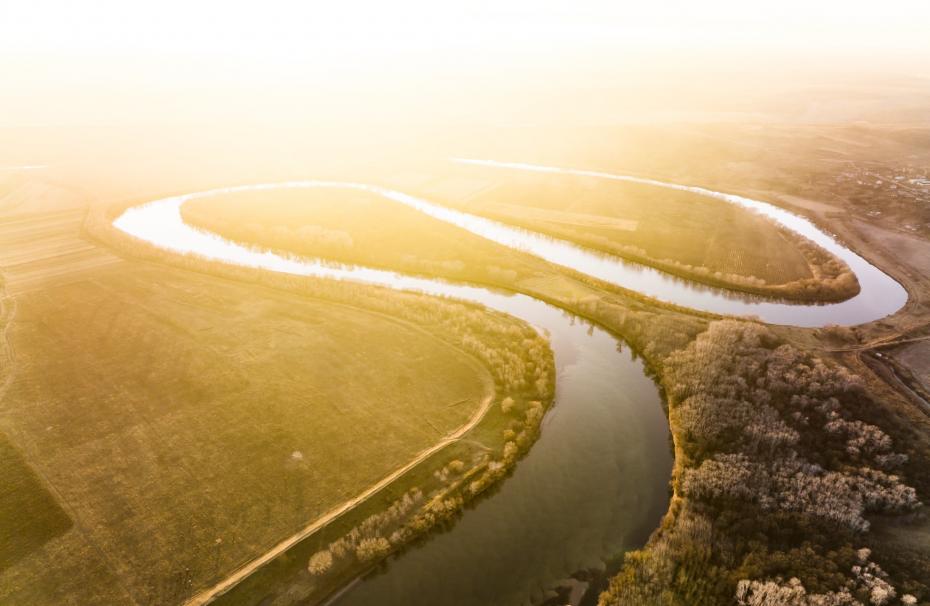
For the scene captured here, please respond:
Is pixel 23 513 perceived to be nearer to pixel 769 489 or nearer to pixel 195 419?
pixel 195 419

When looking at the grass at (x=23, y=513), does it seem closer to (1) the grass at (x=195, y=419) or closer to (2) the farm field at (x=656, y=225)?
(1) the grass at (x=195, y=419)

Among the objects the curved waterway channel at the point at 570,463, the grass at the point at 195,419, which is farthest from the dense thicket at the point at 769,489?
the grass at the point at 195,419

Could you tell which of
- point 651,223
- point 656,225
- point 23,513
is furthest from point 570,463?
point 651,223

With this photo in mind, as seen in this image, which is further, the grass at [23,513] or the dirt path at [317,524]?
the grass at [23,513]

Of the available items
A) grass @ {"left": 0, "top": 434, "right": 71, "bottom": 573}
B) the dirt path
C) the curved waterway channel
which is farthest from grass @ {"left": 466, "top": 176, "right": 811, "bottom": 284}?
grass @ {"left": 0, "top": 434, "right": 71, "bottom": 573}

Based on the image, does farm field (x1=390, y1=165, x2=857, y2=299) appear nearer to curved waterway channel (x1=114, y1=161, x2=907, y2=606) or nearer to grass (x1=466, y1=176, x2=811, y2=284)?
grass (x1=466, y1=176, x2=811, y2=284)

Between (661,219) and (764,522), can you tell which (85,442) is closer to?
(764,522)
